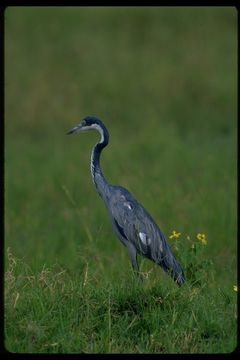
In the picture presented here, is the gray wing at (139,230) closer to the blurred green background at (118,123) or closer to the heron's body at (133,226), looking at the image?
the heron's body at (133,226)

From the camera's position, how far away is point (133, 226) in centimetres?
583

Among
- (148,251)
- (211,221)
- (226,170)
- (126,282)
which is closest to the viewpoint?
(126,282)

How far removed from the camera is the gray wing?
5781 mm

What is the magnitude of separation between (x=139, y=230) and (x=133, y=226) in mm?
51

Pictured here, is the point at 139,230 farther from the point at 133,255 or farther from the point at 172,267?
the point at 172,267

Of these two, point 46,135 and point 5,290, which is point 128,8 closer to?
point 46,135

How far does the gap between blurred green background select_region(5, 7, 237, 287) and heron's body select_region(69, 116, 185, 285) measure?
28.6 inches

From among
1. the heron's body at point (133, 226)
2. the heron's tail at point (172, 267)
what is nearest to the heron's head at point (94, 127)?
the heron's body at point (133, 226)

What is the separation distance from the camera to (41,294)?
5.14 meters

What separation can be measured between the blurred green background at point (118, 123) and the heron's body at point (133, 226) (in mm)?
726

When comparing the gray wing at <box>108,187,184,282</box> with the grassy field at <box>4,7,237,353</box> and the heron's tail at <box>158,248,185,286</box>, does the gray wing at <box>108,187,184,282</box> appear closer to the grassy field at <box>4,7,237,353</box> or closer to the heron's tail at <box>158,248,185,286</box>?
the heron's tail at <box>158,248,185,286</box>

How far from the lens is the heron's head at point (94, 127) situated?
5895 mm
